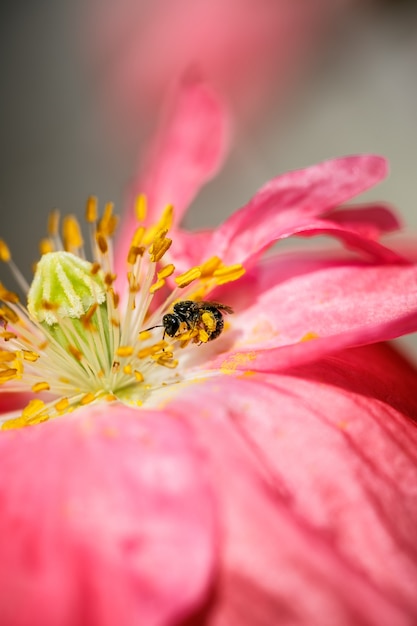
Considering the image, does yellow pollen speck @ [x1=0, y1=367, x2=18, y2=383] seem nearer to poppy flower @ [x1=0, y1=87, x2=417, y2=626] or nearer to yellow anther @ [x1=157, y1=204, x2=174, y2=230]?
poppy flower @ [x1=0, y1=87, x2=417, y2=626]

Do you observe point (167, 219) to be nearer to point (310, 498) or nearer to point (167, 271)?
point (167, 271)

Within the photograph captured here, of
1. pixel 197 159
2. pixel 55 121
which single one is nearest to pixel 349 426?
pixel 197 159

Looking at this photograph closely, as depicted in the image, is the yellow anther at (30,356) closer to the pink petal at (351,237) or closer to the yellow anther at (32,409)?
the yellow anther at (32,409)

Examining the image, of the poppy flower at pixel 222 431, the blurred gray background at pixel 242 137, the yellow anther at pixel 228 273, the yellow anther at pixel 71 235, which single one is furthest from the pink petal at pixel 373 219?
the blurred gray background at pixel 242 137

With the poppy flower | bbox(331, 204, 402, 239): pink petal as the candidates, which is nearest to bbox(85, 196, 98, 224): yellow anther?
the poppy flower

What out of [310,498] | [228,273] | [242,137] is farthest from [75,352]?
[242,137]

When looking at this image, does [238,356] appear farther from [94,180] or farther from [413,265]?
[94,180]
